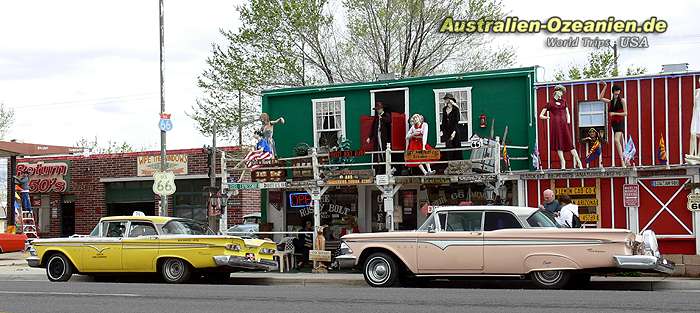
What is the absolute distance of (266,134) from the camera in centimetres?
2362

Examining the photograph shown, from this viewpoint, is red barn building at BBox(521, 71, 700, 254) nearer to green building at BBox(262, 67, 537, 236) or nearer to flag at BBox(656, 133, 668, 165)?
flag at BBox(656, 133, 668, 165)

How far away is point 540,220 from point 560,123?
569 centimetres

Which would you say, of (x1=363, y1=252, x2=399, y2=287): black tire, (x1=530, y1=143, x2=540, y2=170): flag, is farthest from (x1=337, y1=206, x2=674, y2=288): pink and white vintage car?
(x1=530, y1=143, x2=540, y2=170): flag

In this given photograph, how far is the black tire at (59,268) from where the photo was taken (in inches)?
789

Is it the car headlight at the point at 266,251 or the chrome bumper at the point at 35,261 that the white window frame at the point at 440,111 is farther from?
the chrome bumper at the point at 35,261

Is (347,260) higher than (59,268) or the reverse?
higher

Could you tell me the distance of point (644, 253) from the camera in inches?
599

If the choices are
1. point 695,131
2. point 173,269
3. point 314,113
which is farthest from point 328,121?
point 695,131

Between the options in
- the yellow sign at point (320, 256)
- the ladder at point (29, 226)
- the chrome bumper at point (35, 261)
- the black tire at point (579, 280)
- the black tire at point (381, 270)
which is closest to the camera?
the black tire at point (579, 280)

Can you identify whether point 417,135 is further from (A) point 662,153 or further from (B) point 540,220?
(B) point 540,220

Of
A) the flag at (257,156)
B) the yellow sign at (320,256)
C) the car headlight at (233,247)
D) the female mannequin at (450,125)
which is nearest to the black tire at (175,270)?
the car headlight at (233,247)

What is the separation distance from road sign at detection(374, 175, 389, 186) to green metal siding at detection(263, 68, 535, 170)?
2504 millimetres

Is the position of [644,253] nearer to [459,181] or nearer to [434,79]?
[459,181]

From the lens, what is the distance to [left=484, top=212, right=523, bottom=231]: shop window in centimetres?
1597
